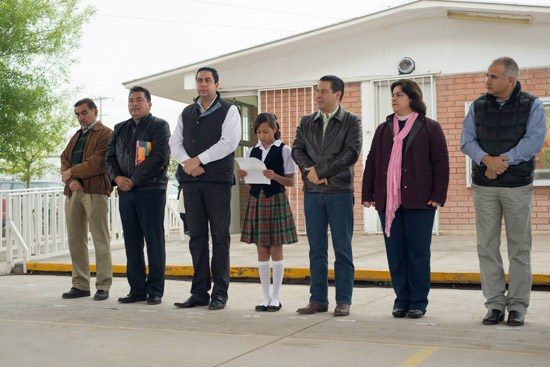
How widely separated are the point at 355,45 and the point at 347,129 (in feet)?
22.7

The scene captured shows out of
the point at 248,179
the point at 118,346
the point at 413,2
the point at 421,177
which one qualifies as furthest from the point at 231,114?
the point at 413,2

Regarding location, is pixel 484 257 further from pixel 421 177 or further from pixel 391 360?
pixel 391 360

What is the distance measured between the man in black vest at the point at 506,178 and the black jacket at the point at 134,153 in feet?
9.17

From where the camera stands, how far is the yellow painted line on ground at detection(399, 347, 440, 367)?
153 inches

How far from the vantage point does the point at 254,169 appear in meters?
6.01

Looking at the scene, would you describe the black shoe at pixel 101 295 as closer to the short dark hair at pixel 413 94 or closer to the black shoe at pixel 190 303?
the black shoe at pixel 190 303

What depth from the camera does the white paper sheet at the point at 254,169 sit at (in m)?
5.96

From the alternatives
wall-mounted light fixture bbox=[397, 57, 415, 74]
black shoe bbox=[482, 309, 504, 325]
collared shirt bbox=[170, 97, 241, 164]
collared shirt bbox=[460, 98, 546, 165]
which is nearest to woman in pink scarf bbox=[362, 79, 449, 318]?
Result: collared shirt bbox=[460, 98, 546, 165]

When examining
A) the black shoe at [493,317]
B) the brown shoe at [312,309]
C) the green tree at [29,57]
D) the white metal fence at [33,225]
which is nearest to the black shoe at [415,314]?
the black shoe at [493,317]

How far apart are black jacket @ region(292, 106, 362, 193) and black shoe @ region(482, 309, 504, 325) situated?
4.76 feet

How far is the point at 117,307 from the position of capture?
246 inches

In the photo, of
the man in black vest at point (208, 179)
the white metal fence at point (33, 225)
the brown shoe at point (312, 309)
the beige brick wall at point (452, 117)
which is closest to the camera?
the brown shoe at point (312, 309)

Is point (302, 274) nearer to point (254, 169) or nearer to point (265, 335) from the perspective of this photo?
point (254, 169)

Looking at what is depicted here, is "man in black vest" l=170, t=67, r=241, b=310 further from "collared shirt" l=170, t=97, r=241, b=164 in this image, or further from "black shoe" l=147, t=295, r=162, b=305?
"black shoe" l=147, t=295, r=162, b=305
